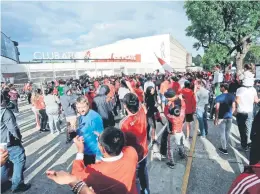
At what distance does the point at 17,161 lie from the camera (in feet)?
13.5

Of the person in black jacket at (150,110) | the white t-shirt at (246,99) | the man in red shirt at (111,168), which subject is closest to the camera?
the man in red shirt at (111,168)

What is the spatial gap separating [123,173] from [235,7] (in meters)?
20.0

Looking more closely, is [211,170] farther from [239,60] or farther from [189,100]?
[239,60]

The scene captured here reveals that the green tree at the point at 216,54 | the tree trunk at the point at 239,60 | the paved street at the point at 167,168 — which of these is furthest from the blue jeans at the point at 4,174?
the tree trunk at the point at 239,60

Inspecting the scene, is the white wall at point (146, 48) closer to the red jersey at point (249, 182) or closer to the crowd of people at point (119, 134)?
the crowd of people at point (119, 134)

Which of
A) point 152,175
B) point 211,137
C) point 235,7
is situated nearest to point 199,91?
point 211,137

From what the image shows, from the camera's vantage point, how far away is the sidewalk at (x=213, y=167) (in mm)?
4098

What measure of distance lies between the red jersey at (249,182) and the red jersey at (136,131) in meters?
1.77

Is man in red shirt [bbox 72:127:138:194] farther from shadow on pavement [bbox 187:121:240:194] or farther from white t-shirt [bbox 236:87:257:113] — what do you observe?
white t-shirt [bbox 236:87:257:113]

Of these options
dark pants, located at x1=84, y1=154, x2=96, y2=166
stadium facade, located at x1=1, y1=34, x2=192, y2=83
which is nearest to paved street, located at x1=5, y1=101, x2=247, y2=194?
dark pants, located at x1=84, y1=154, x2=96, y2=166

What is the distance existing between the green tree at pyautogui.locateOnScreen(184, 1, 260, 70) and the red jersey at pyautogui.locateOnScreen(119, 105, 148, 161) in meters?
17.8

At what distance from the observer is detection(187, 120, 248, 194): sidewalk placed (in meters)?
4.10

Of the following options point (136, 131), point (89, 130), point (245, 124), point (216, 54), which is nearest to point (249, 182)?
point (136, 131)

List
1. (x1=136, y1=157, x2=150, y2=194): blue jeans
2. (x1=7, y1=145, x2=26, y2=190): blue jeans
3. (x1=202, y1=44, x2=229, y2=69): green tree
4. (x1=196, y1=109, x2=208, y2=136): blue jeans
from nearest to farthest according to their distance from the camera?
(x1=136, y1=157, x2=150, y2=194): blue jeans < (x1=7, y1=145, x2=26, y2=190): blue jeans < (x1=196, y1=109, x2=208, y2=136): blue jeans < (x1=202, y1=44, x2=229, y2=69): green tree
